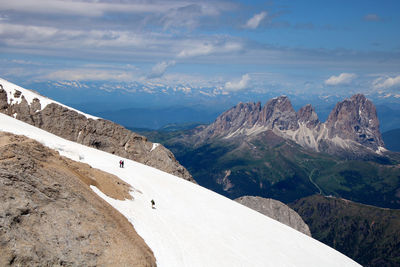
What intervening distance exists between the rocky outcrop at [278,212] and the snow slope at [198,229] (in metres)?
45.1

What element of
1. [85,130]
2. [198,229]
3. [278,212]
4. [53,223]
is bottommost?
[278,212]

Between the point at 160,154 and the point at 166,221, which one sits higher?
the point at 166,221

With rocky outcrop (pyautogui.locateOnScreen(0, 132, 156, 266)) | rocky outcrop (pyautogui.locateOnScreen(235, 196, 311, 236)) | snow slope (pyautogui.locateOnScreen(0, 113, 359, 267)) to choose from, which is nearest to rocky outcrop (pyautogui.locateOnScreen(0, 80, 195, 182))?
snow slope (pyautogui.locateOnScreen(0, 113, 359, 267))

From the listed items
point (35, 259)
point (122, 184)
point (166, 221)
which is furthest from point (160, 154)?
point (35, 259)

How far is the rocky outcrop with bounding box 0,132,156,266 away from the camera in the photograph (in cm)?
2011

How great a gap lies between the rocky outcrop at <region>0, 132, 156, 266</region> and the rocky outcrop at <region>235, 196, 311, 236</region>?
83.2 metres

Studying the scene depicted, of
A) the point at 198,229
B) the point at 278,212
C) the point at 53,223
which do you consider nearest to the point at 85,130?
the point at 198,229

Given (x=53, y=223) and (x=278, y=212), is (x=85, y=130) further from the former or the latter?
(x=53, y=223)

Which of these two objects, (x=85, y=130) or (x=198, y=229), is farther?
(x=85, y=130)

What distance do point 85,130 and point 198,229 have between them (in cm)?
6511

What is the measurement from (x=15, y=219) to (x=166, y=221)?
68.5ft

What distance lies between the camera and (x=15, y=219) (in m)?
20.9

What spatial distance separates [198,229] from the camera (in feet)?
138

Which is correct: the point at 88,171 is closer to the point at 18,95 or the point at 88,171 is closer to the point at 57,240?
the point at 57,240
